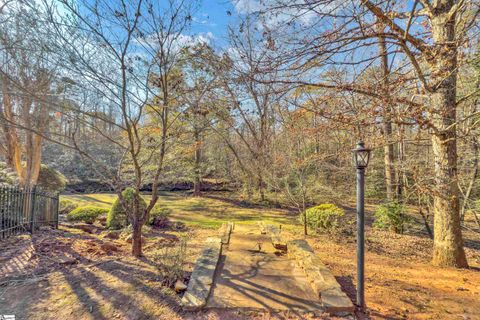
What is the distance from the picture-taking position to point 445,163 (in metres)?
4.30

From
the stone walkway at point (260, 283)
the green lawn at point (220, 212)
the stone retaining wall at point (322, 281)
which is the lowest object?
the green lawn at point (220, 212)

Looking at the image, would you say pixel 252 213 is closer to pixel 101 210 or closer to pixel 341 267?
pixel 101 210

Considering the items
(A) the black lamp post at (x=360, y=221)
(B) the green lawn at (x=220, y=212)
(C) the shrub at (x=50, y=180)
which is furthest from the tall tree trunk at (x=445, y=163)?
(C) the shrub at (x=50, y=180)

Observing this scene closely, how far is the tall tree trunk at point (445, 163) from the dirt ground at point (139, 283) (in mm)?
349

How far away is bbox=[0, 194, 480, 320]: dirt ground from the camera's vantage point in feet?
8.41

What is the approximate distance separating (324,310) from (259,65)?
332 centimetres

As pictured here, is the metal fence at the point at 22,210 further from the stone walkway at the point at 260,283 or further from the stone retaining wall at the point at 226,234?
the stone walkway at the point at 260,283

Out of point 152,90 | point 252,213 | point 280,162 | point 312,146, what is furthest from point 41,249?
point 312,146

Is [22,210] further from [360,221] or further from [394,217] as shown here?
[394,217]

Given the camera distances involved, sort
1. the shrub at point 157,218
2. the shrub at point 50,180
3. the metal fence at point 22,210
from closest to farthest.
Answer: the metal fence at point 22,210 → the shrub at point 157,218 → the shrub at point 50,180

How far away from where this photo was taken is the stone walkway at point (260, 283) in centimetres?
272

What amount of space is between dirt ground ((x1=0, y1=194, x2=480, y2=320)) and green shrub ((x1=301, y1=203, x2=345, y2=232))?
1267mm

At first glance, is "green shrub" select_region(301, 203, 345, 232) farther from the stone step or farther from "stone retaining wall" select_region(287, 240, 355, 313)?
the stone step

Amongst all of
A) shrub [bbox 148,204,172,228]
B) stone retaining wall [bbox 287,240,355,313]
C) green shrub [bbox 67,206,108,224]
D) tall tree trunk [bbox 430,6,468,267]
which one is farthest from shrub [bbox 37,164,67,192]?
tall tree trunk [bbox 430,6,468,267]
